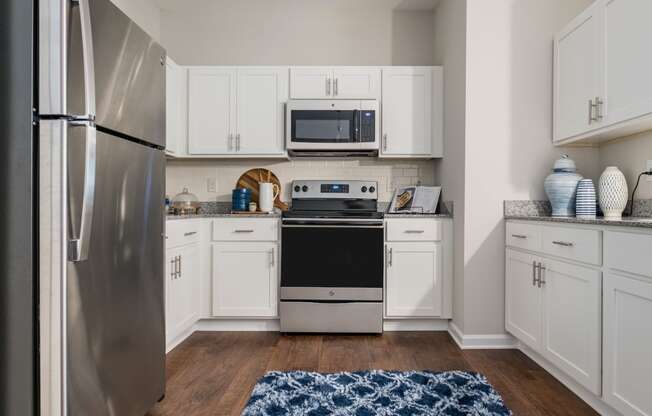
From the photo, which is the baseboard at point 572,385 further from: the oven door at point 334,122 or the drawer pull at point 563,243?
the oven door at point 334,122

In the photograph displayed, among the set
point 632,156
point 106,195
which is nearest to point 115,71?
point 106,195

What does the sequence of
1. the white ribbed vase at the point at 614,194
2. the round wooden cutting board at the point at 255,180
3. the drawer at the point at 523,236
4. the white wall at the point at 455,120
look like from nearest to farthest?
the white ribbed vase at the point at 614,194 < the drawer at the point at 523,236 < the white wall at the point at 455,120 < the round wooden cutting board at the point at 255,180

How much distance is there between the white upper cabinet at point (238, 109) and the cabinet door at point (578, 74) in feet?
6.39

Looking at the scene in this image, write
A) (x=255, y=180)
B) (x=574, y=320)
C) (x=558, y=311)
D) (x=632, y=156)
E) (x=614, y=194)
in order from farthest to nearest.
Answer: (x=255, y=180), (x=632, y=156), (x=614, y=194), (x=558, y=311), (x=574, y=320)

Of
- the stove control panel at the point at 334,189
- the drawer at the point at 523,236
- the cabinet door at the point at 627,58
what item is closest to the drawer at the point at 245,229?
the stove control panel at the point at 334,189

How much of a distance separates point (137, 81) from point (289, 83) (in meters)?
1.85

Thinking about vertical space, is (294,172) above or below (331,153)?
below

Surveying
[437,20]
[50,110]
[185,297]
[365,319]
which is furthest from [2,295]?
[437,20]

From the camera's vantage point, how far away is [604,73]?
2121mm

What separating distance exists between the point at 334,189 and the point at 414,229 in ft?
2.60

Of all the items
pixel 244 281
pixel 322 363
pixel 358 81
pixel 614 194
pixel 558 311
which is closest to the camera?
pixel 558 311

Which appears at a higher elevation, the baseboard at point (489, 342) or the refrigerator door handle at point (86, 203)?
the refrigerator door handle at point (86, 203)

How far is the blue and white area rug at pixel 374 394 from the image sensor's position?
184cm

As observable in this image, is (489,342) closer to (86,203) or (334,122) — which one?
(334,122)
